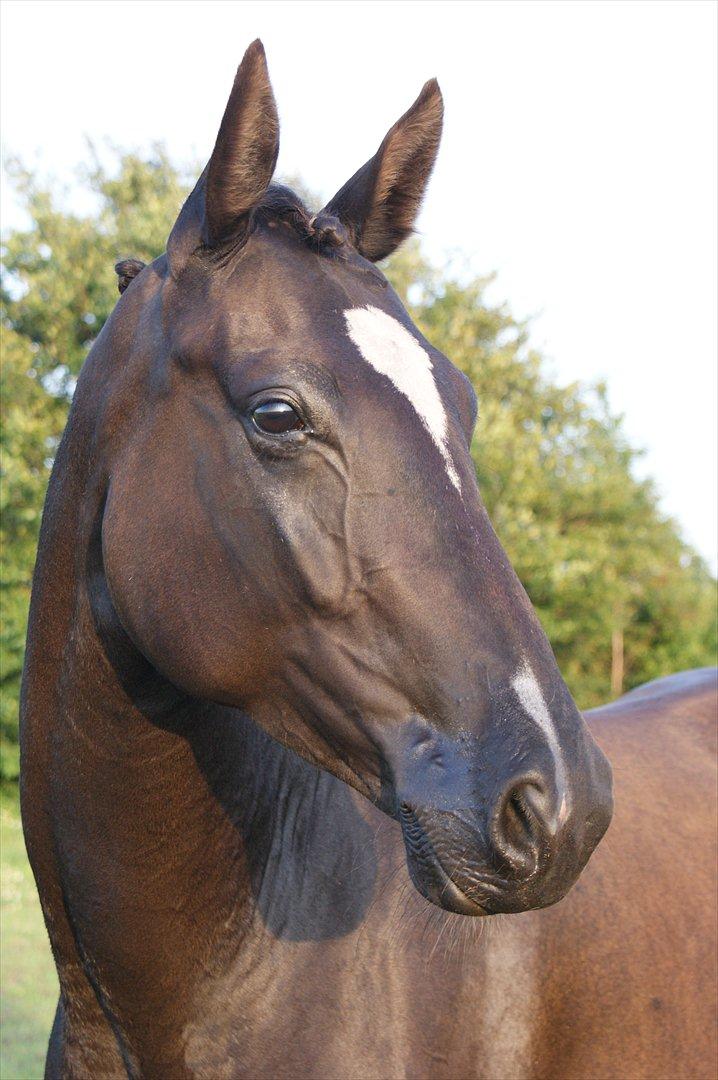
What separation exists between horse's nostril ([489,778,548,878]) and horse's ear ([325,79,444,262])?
142 cm

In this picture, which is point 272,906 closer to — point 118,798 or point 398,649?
point 118,798

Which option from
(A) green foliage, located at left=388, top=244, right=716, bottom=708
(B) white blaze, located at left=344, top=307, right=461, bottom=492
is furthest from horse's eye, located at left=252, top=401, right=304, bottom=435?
(A) green foliage, located at left=388, top=244, right=716, bottom=708

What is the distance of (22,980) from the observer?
704cm

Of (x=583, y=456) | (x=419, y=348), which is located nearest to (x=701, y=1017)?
(x=419, y=348)

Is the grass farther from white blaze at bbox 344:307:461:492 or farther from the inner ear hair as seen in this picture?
white blaze at bbox 344:307:461:492

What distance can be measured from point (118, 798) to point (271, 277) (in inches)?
47.7

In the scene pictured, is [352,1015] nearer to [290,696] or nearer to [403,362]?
[290,696]

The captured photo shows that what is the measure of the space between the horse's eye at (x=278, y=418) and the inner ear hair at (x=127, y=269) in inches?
31.6

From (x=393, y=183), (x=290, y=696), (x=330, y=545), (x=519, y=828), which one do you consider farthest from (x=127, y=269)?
(x=519, y=828)

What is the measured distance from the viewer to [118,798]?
7.74 feet

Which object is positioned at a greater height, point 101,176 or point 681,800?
point 101,176

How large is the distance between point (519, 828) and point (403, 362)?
961 millimetres

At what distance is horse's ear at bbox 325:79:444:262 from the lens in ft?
8.32

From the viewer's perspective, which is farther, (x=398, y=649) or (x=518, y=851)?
(x=398, y=649)
